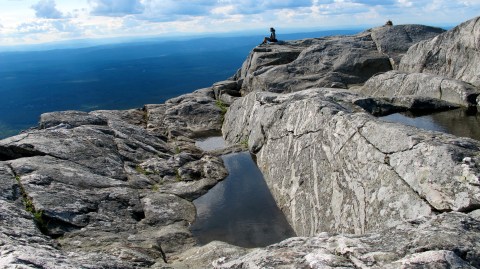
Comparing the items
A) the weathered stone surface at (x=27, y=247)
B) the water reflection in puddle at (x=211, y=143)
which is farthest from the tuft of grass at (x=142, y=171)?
the water reflection in puddle at (x=211, y=143)

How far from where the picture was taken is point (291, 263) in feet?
29.5

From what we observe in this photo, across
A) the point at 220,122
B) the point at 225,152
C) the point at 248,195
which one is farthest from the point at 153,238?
the point at 220,122

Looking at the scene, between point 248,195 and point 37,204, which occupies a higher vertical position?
point 37,204

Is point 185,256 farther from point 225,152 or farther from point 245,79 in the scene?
point 245,79

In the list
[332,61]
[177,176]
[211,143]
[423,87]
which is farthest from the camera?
[332,61]

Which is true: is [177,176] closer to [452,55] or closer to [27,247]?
[27,247]

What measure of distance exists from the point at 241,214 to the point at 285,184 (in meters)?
2.95

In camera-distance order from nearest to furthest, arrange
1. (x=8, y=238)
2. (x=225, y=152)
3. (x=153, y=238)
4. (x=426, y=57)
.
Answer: (x=8, y=238) < (x=153, y=238) < (x=225, y=152) < (x=426, y=57)

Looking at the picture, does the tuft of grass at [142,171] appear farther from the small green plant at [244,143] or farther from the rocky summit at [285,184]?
the small green plant at [244,143]

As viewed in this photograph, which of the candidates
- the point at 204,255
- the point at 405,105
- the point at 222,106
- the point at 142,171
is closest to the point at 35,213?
the point at 204,255

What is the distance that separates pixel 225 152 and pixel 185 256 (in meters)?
15.2

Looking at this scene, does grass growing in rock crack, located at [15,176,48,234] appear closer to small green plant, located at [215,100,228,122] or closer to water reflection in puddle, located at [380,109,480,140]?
water reflection in puddle, located at [380,109,480,140]

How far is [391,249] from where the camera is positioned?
886cm

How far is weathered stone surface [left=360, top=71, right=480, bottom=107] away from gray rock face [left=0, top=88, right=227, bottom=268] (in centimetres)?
1857
